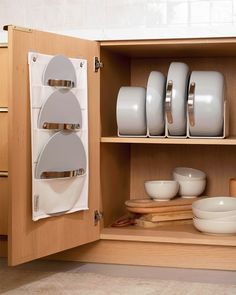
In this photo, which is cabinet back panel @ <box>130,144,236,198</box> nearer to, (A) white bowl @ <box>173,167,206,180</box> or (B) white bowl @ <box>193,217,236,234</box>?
(A) white bowl @ <box>173,167,206,180</box>

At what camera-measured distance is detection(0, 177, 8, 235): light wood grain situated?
81.7 inches

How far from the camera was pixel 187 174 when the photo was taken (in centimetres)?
231

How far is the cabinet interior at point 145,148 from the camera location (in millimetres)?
2125

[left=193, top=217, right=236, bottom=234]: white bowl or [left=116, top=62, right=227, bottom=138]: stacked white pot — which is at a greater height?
[left=116, top=62, right=227, bottom=138]: stacked white pot

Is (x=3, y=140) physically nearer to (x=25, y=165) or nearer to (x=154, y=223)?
(x=25, y=165)

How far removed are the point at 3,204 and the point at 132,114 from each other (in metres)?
0.52

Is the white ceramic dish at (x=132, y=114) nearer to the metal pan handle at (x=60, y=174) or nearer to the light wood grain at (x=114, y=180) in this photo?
the light wood grain at (x=114, y=180)

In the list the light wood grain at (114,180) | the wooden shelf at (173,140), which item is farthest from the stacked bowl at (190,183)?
the wooden shelf at (173,140)

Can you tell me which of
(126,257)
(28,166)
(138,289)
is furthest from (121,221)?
(28,166)

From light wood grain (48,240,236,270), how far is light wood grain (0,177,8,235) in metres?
0.20

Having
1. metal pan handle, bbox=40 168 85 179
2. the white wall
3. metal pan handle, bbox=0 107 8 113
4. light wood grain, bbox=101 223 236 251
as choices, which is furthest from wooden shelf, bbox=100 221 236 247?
the white wall

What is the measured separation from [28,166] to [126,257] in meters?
0.51

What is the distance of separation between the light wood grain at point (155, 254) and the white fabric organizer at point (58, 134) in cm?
19

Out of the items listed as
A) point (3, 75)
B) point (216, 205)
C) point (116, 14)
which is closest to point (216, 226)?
point (216, 205)
